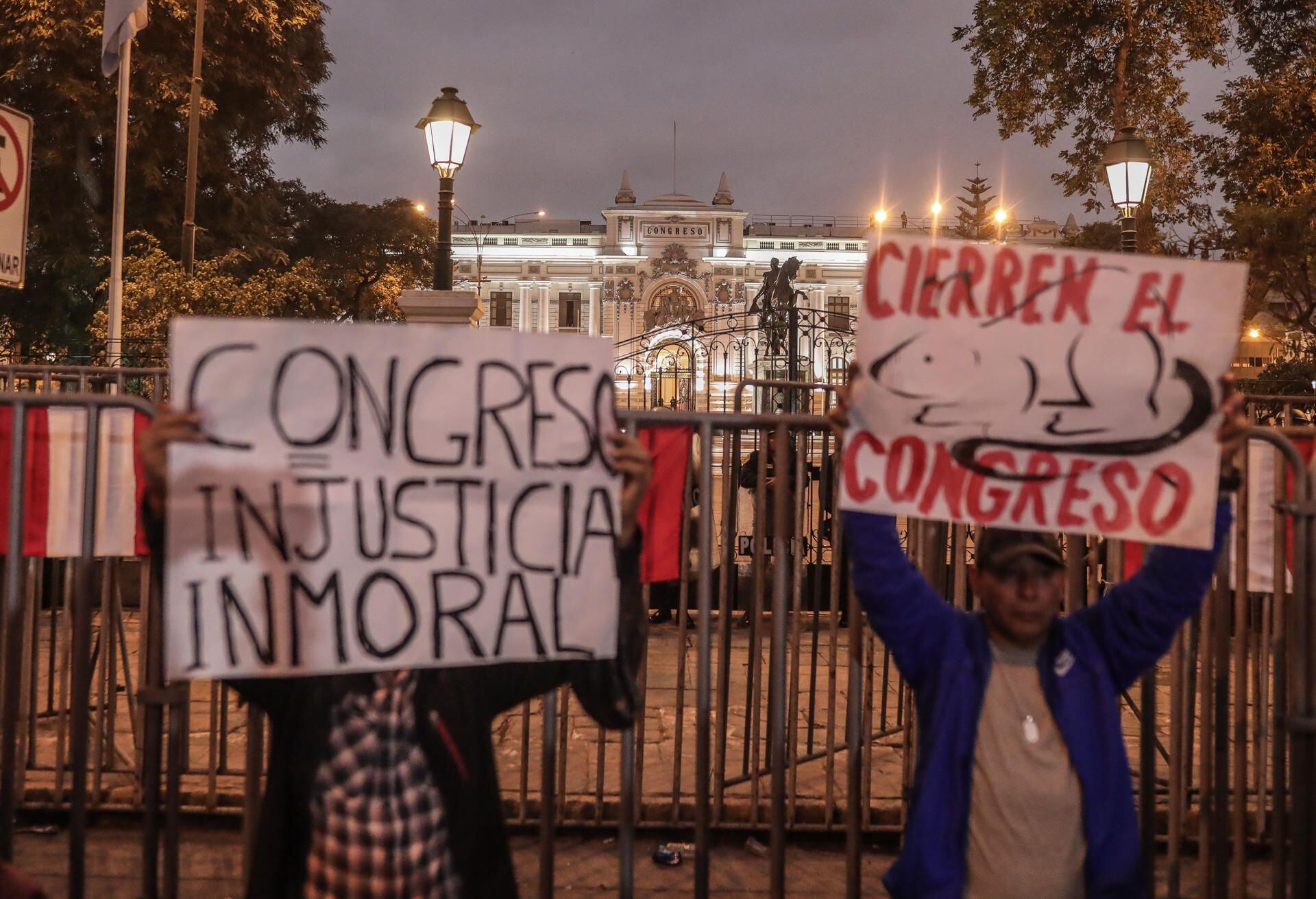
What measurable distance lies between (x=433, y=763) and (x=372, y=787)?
13 centimetres

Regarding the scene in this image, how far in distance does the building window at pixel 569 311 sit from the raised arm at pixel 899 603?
66976mm

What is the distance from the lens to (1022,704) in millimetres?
2371

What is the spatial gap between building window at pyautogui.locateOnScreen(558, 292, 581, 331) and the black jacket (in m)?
67.0

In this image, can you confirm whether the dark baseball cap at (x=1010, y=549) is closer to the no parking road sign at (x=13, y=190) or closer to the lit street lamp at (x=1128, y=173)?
the no parking road sign at (x=13, y=190)

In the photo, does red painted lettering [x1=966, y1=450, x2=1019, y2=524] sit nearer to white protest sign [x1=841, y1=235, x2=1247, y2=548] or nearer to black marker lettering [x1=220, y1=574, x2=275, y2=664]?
white protest sign [x1=841, y1=235, x2=1247, y2=548]

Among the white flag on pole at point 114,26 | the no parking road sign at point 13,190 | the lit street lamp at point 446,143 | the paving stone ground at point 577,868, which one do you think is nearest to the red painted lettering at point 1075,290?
the paving stone ground at point 577,868

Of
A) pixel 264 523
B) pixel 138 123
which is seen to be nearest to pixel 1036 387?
pixel 264 523

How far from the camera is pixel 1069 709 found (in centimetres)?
235

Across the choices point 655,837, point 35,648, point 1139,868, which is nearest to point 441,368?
point 1139,868

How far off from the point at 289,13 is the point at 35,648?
23121 mm

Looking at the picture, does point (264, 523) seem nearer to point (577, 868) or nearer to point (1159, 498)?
point (1159, 498)

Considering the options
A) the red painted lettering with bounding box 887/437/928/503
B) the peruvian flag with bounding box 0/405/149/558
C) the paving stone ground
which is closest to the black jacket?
the red painted lettering with bounding box 887/437/928/503

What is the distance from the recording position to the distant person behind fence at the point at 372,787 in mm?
2127

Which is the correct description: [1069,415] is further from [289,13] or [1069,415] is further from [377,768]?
[289,13]
